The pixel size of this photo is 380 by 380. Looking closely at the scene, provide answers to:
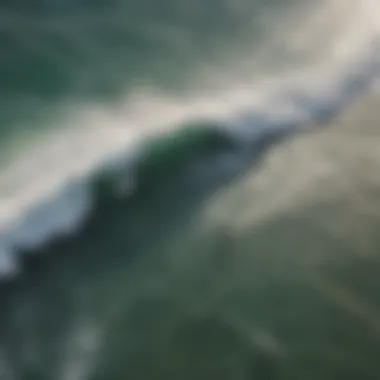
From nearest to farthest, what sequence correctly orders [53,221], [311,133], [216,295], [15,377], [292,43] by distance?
[15,377], [216,295], [53,221], [311,133], [292,43]

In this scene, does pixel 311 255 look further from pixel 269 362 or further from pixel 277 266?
pixel 269 362

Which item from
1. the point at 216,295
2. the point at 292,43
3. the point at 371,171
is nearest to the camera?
the point at 216,295

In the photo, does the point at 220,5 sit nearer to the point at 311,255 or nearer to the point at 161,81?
the point at 161,81

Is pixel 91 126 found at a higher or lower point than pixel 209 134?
higher

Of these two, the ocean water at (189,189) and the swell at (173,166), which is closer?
the ocean water at (189,189)

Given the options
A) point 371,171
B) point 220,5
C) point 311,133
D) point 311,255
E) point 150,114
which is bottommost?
point 311,255

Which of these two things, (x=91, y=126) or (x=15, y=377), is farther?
(x=91, y=126)

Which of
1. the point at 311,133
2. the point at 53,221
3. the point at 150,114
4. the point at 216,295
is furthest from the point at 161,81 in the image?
the point at 216,295
